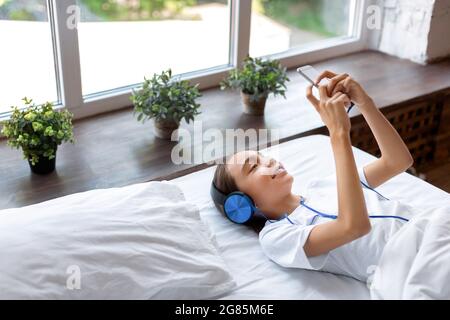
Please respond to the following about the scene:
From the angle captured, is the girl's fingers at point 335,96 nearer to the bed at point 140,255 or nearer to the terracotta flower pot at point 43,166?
the bed at point 140,255

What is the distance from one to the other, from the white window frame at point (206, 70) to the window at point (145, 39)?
0.04 metres

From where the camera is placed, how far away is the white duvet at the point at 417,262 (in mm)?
1252

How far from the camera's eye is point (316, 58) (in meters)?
2.92

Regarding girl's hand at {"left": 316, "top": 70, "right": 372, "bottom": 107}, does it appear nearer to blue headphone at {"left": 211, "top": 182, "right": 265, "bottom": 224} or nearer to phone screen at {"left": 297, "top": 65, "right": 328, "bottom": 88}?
phone screen at {"left": 297, "top": 65, "right": 328, "bottom": 88}

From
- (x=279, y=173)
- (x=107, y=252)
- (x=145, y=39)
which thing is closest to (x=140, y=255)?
(x=107, y=252)

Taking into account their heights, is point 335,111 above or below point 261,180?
above

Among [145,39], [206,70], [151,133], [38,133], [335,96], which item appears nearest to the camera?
[335,96]

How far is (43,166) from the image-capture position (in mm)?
1896

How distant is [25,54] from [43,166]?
46 cm

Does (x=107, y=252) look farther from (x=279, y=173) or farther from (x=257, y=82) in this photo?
(x=257, y=82)

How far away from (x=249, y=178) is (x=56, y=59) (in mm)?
989

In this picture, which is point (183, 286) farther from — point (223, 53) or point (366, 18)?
point (366, 18)

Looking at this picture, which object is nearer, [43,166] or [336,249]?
[336,249]

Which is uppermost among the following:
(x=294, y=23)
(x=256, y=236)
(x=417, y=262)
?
(x=294, y=23)
